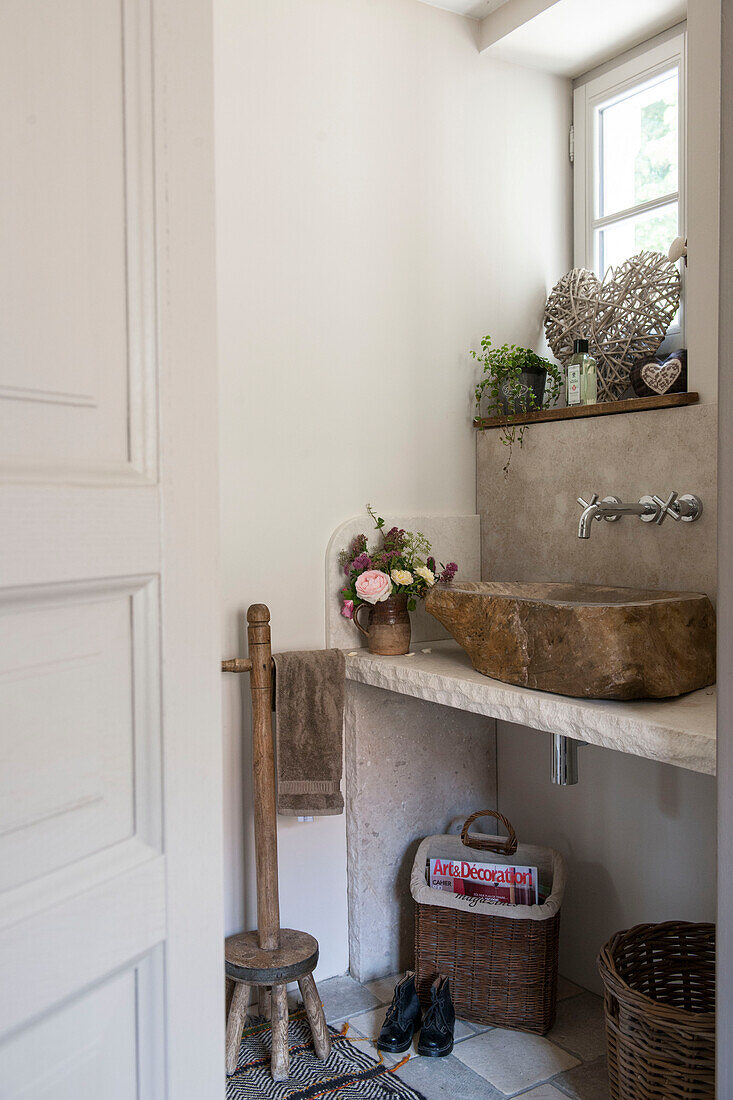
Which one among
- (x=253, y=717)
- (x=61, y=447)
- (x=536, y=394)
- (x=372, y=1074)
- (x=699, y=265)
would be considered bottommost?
(x=372, y=1074)

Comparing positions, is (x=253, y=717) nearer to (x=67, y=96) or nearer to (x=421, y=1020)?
(x=421, y=1020)

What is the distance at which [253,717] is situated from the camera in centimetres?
205

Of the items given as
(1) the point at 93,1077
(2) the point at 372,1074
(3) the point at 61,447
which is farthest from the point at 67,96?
(2) the point at 372,1074

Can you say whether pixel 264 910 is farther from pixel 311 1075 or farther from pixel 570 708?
pixel 570 708

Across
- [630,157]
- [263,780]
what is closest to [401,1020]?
[263,780]

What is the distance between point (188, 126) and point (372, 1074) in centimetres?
194

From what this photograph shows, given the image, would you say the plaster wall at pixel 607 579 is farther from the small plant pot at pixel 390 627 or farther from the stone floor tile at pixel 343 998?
the stone floor tile at pixel 343 998

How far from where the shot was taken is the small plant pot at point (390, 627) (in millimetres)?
2219

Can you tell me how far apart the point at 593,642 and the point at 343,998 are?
1.25 meters

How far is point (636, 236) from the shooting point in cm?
246

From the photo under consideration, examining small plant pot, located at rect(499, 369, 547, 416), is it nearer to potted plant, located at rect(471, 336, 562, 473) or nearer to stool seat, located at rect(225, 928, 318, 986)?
potted plant, located at rect(471, 336, 562, 473)

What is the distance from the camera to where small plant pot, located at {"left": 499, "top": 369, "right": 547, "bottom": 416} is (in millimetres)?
2412

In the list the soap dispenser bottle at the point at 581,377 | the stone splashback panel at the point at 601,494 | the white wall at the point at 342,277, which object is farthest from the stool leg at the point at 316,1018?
the soap dispenser bottle at the point at 581,377

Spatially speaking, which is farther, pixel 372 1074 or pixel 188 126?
pixel 372 1074
